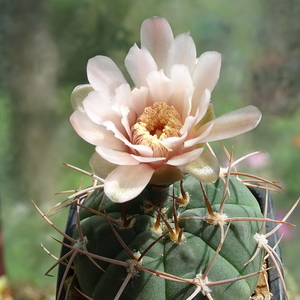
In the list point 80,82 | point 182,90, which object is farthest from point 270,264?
point 80,82

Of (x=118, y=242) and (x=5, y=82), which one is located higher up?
(x=5, y=82)

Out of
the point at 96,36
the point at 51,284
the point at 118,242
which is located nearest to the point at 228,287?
the point at 118,242

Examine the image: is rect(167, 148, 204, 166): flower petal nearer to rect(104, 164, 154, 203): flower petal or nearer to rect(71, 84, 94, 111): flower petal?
rect(104, 164, 154, 203): flower petal

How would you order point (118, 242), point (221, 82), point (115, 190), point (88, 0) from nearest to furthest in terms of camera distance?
1. point (115, 190)
2. point (118, 242)
3. point (88, 0)
4. point (221, 82)

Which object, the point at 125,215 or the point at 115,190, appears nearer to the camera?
the point at 115,190

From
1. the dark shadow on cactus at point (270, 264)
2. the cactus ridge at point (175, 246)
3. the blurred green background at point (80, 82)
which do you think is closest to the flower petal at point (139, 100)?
the cactus ridge at point (175, 246)

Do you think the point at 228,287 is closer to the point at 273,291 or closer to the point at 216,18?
the point at 273,291

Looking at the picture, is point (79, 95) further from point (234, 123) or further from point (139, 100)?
point (234, 123)

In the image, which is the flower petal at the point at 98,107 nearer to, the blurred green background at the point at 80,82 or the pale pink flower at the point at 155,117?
the pale pink flower at the point at 155,117
